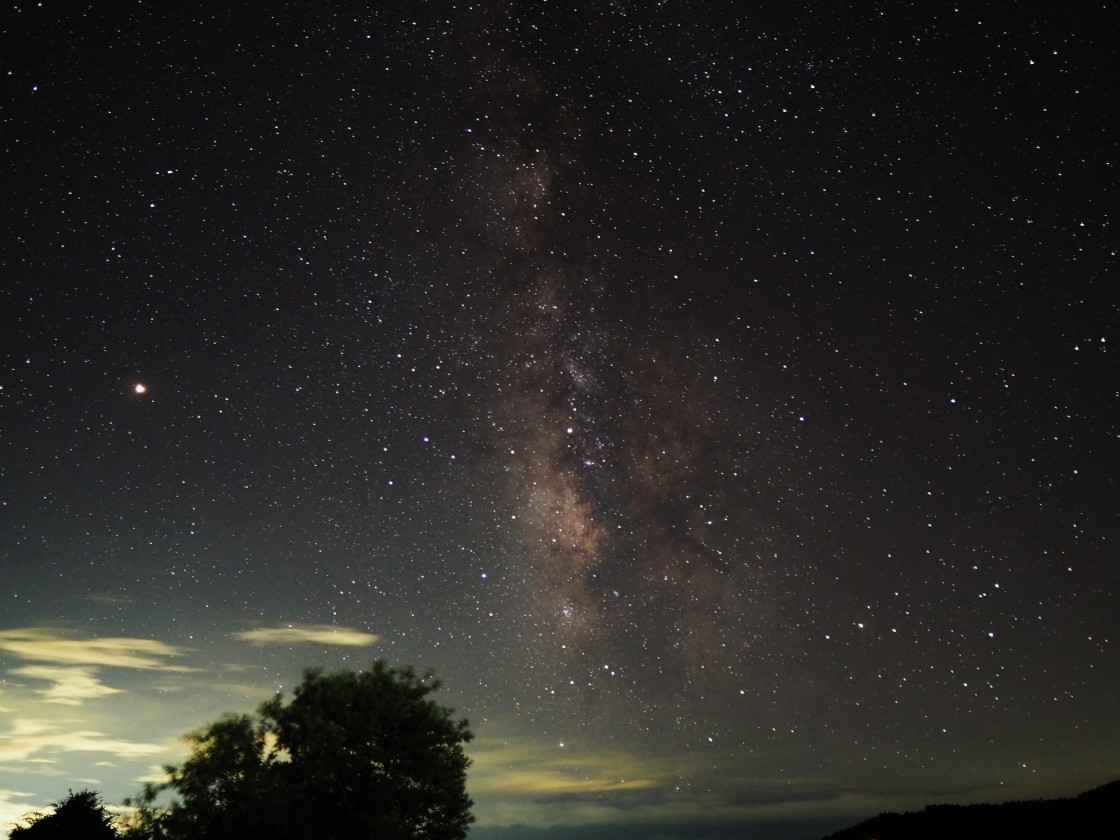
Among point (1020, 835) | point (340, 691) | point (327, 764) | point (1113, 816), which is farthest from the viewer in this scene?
point (340, 691)

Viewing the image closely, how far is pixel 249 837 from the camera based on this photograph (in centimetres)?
2173

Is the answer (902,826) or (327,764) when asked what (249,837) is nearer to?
(327,764)

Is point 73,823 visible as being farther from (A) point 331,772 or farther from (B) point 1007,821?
(B) point 1007,821

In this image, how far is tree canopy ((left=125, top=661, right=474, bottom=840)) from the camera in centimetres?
2244

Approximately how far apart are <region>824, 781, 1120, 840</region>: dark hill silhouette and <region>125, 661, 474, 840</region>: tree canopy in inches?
494

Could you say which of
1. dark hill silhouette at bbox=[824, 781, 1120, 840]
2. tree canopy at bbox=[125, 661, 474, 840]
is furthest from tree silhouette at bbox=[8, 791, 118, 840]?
dark hill silhouette at bbox=[824, 781, 1120, 840]

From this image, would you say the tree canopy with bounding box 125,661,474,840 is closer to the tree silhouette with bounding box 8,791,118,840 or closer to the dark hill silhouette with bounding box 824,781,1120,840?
the tree silhouette with bounding box 8,791,118,840

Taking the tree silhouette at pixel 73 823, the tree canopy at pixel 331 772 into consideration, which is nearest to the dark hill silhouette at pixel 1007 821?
the tree canopy at pixel 331 772

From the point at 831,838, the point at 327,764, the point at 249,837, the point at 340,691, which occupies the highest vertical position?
the point at 340,691

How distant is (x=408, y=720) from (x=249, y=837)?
5454mm

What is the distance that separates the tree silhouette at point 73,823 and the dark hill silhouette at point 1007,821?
74.1 ft

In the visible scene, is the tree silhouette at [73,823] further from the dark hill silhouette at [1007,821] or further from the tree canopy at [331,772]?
the dark hill silhouette at [1007,821]

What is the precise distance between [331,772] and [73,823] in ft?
27.6

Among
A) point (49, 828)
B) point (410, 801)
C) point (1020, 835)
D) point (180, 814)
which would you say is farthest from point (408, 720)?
point (1020, 835)
